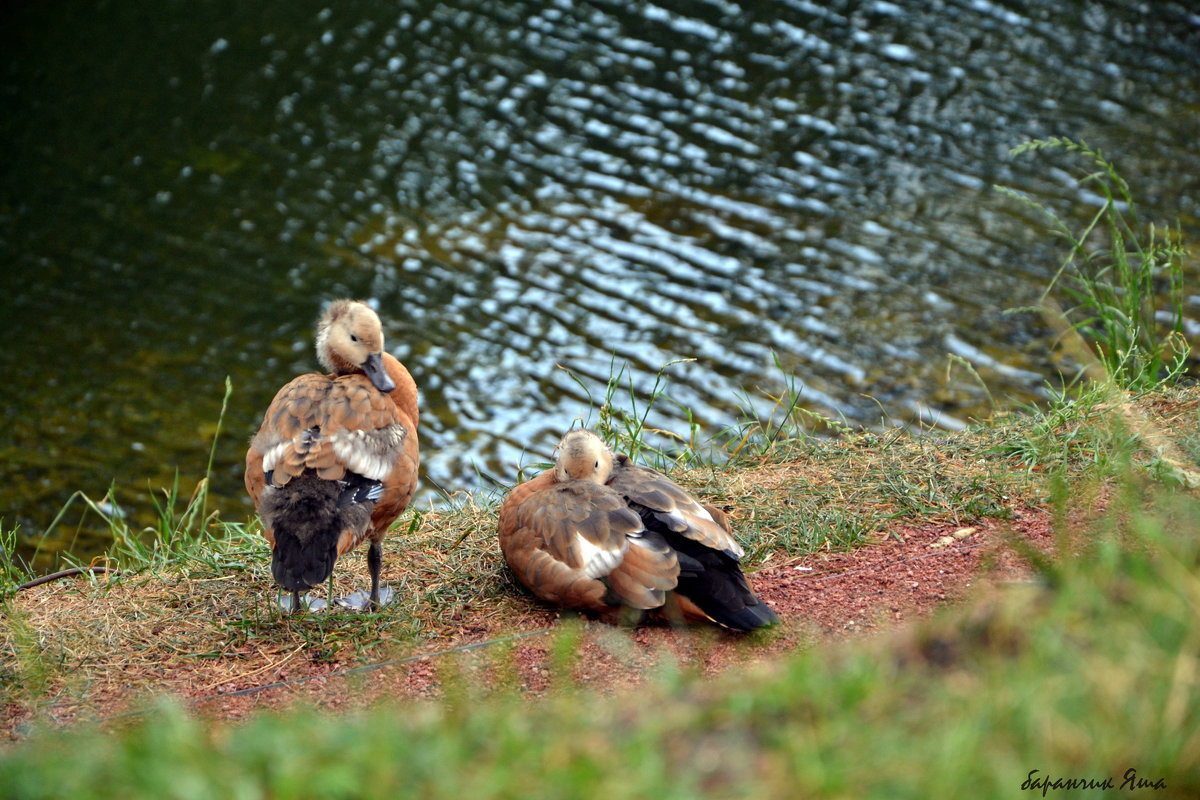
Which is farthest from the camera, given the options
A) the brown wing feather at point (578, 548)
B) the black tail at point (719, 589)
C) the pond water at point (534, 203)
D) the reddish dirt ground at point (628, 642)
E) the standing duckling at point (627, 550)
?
the pond water at point (534, 203)

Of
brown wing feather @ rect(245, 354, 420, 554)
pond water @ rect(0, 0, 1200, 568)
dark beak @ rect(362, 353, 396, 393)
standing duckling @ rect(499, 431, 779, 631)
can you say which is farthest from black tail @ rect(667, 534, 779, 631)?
pond water @ rect(0, 0, 1200, 568)

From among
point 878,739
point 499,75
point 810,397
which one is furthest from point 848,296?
point 878,739

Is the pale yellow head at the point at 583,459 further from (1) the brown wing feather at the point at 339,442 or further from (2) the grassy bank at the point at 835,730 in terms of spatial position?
(2) the grassy bank at the point at 835,730

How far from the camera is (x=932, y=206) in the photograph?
1212 centimetres

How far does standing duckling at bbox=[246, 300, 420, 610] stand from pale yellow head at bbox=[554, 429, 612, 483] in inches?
25.8

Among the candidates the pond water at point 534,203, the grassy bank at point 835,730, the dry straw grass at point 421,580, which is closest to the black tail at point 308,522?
the dry straw grass at point 421,580

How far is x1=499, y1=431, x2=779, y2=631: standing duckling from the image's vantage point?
14.4 ft

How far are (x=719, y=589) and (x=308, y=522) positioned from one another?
1.60 meters

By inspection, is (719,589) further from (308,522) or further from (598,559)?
(308,522)

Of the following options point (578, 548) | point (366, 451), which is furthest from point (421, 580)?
point (578, 548)

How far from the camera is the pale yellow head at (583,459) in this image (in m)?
5.11

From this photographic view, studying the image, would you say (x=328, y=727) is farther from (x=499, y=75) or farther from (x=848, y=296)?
(x=499, y=75)

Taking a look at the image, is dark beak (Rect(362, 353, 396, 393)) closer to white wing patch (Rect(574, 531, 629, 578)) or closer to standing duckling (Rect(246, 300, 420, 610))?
standing duckling (Rect(246, 300, 420, 610))

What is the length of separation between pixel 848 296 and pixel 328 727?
881 cm
